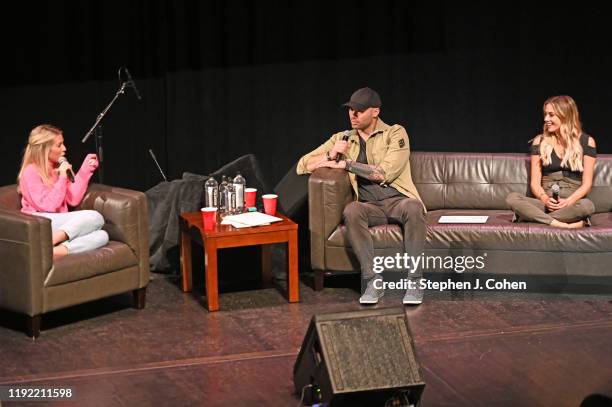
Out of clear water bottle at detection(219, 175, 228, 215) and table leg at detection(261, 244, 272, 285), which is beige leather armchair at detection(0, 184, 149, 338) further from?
table leg at detection(261, 244, 272, 285)

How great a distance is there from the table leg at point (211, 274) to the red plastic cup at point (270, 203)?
1.75 ft

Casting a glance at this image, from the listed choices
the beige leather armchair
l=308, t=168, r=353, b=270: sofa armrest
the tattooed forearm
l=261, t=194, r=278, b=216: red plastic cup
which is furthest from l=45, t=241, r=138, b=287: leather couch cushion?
the tattooed forearm

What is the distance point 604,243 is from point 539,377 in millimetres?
1454

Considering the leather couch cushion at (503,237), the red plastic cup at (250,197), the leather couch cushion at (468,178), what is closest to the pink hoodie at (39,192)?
the red plastic cup at (250,197)

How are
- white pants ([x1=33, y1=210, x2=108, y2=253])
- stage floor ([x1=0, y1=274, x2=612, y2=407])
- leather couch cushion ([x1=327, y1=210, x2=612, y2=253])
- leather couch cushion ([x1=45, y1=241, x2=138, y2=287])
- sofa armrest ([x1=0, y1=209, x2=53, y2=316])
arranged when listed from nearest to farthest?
stage floor ([x1=0, y1=274, x2=612, y2=407]) < sofa armrest ([x1=0, y1=209, x2=53, y2=316]) < leather couch cushion ([x1=45, y1=241, x2=138, y2=287]) < white pants ([x1=33, y1=210, x2=108, y2=253]) < leather couch cushion ([x1=327, y1=210, x2=612, y2=253])

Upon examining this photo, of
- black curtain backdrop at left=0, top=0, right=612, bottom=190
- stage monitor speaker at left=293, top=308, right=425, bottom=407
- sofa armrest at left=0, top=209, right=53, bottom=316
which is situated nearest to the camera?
stage monitor speaker at left=293, top=308, right=425, bottom=407

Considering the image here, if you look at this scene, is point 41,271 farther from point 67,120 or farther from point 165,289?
point 67,120

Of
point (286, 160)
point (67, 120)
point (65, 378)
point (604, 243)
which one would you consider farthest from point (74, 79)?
point (604, 243)

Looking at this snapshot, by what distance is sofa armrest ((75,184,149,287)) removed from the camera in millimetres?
6188

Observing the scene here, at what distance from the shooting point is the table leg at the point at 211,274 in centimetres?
611

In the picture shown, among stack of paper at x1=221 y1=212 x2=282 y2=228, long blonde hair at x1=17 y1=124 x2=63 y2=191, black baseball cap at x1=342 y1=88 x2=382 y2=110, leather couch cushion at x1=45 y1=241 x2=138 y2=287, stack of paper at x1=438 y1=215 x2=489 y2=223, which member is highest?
black baseball cap at x1=342 y1=88 x2=382 y2=110

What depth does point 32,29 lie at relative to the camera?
23.7 ft

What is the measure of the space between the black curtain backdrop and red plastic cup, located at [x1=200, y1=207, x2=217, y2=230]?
60.0 inches

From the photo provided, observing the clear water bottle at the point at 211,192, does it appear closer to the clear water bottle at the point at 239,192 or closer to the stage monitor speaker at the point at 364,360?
the clear water bottle at the point at 239,192
